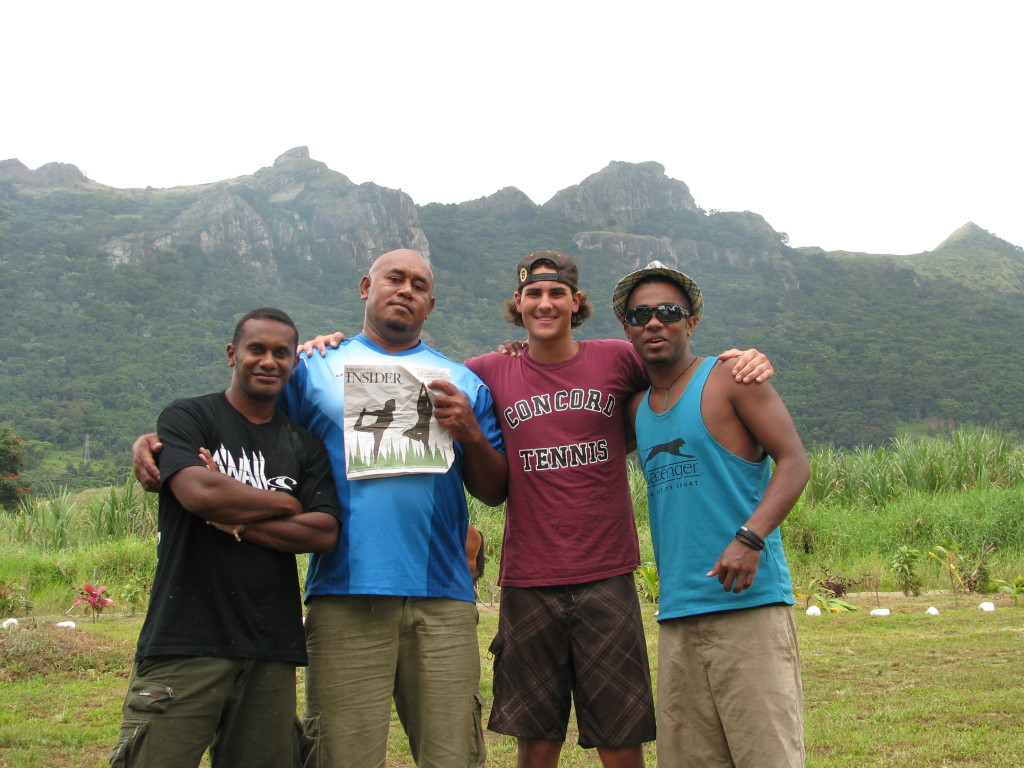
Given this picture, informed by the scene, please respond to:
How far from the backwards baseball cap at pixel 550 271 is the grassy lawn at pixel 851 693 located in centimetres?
247

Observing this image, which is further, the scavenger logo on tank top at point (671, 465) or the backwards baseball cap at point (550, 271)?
the backwards baseball cap at point (550, 271)

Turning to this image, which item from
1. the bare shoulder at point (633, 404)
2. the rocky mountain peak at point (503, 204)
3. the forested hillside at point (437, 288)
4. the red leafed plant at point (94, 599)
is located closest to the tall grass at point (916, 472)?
the red leafed plant at point (94, 599)

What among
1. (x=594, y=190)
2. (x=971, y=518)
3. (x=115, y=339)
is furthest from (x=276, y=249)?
(x=971, y=518)

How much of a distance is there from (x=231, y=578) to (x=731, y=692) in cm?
152

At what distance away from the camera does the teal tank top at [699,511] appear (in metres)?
2.81

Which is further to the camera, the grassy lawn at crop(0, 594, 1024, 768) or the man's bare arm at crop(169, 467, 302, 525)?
the grassy lawn at crop(0, 594, 1024, 768)

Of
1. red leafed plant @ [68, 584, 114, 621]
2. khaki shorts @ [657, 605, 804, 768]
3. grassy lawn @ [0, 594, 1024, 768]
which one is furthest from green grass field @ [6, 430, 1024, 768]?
khaki shorts @ [657, 605, 804, 768]

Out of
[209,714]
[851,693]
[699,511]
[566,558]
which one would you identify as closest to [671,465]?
[699,511]

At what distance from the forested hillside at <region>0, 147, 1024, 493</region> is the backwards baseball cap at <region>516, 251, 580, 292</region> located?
121 feet

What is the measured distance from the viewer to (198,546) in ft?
8.82

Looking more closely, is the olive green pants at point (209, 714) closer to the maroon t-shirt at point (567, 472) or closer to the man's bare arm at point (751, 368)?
the maroon t-shirt at point (567, 472)

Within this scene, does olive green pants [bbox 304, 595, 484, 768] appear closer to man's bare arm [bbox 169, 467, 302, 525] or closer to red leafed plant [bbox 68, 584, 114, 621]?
man's bare arm [bbox 169, 467, 302, 525]

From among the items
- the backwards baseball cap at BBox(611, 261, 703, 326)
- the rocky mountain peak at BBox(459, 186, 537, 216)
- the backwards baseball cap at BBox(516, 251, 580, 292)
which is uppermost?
the rocky mountain peak at BBox(459, 186, 537, 216)

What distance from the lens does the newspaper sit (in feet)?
9.57
